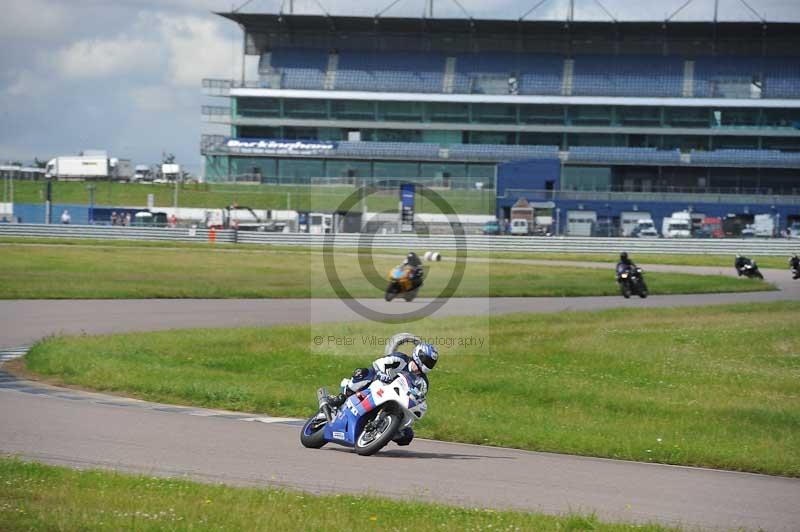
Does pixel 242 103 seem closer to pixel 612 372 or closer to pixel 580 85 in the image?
pixel 580 85

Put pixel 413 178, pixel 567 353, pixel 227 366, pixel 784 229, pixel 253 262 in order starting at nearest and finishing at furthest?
pixel 227 366 → pixel 567 353 → pixel 253 262 → pixel 784 229 → pixel 413 178

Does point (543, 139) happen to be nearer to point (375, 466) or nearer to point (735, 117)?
point (735, 117)

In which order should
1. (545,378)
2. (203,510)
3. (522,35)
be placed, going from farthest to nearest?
(522,35)
(545,378)
(203,510)

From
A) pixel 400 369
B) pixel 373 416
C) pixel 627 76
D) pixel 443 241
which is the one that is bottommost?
pixel 373 416

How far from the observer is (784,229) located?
238 ft

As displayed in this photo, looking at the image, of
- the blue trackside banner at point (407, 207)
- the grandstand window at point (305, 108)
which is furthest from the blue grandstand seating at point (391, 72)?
the blue trackside banner at point (407, 207)

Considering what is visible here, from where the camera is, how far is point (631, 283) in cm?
3569

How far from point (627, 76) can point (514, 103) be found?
9554 millimetres

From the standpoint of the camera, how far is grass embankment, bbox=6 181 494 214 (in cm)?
6969

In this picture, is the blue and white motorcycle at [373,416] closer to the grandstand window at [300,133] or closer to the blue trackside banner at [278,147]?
the blue trackside banner at [278,147]

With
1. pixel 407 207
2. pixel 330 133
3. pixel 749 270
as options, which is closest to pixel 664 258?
Answer: pixel 749 270

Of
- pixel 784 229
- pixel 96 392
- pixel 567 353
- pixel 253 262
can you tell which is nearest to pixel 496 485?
pixel 96 392

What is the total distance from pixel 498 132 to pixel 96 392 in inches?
2861

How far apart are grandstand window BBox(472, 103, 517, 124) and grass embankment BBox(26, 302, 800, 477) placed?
2412 inches
